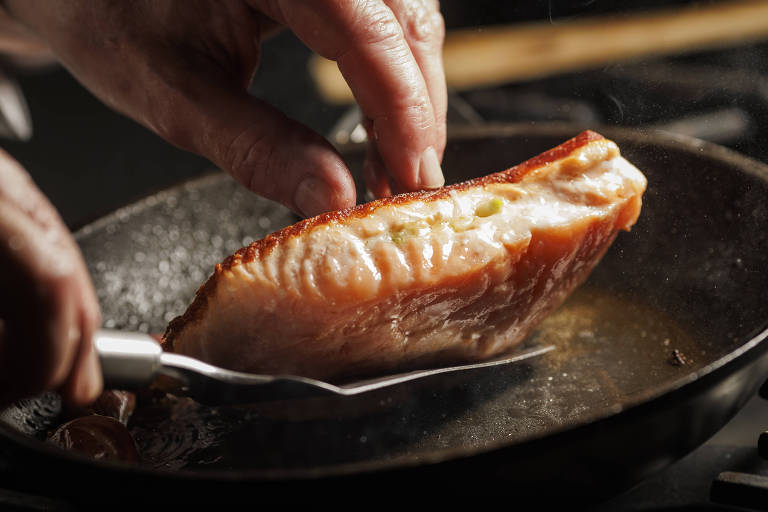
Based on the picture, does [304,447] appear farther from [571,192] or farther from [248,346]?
[571,192]

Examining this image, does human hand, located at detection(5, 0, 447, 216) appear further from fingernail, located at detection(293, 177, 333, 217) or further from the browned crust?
the browned crust

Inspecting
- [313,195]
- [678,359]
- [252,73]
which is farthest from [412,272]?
[252,73]

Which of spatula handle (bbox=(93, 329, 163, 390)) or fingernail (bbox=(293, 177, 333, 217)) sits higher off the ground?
spatula handle (bbox=(93, 329, 163, 390))

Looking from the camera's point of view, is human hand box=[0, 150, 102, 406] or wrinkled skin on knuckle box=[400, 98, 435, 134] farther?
wrinkled skin on knuckle box=[400, 98, 435, 134]

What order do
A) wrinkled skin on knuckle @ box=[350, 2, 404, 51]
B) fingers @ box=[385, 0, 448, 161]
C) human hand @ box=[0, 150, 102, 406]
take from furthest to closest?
fingers @ box=[385, 0, 448, 161], wrinkled skin on knuckle @ box=[350, 2, 404, 51], human hand @ box=[0, 150, 102, 406]

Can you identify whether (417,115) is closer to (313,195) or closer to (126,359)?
(313,195)

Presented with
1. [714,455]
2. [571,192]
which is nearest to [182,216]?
[571,192]

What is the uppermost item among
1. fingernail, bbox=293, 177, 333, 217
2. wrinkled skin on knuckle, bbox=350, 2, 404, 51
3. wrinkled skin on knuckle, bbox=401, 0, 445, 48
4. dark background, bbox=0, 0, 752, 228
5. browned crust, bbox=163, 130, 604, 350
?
wrinkled skin on knuckle, bbox=350, 2, 404, 51

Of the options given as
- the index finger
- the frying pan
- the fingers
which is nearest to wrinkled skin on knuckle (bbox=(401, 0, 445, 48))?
the fingers
